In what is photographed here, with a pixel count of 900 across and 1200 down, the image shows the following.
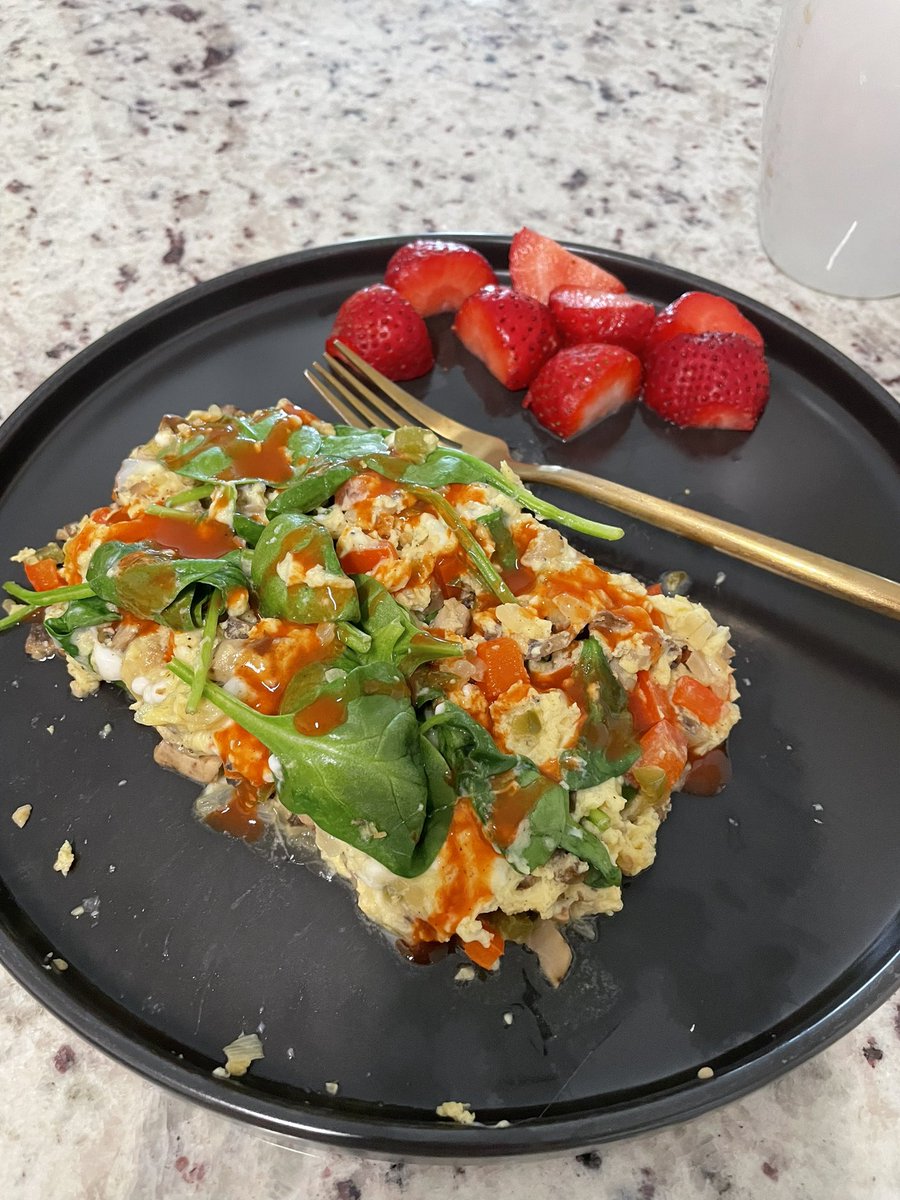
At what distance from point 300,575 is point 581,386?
63cm

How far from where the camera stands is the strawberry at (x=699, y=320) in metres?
1.57

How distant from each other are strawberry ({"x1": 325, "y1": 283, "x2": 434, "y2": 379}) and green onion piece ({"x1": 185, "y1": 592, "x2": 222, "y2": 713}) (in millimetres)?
615

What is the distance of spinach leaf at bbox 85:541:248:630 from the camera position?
113cm

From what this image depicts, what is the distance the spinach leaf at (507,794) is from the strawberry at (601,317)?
0.82m

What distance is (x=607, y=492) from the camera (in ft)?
4.56

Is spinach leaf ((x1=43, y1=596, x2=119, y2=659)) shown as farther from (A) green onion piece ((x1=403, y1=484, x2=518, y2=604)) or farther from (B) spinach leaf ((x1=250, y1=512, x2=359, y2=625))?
(A) green onion piece ((x1=403, y1=484, x2=518, y2=604))

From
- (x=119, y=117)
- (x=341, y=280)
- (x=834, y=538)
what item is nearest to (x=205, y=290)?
(x=341, y=280)

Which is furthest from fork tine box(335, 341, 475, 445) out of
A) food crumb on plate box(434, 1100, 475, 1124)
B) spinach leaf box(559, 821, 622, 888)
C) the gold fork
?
food crumb on plate box(434, 1100, 475, 1124)

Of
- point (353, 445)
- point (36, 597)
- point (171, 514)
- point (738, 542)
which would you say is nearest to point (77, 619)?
point (36, 597)

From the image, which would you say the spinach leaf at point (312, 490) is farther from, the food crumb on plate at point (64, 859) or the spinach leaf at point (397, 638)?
the food crumb on plate at point (64, 859)

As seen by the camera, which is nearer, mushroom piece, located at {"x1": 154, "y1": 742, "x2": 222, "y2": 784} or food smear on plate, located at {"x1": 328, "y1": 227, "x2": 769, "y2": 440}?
mushroom piece, located at {"x1": 154, "y1": 742, "x2": 222, "y2": 784}

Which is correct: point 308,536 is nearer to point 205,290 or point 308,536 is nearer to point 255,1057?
point 255,1057

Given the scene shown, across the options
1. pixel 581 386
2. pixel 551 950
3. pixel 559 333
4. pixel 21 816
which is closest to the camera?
pixel 551 950

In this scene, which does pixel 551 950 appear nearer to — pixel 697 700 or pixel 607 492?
pixel 697 700
